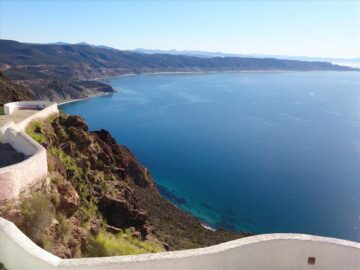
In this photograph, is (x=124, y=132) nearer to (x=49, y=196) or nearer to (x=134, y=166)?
(x=134, y=166)

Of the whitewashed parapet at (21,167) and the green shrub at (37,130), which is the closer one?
the whitewashed parapet at (21,167)

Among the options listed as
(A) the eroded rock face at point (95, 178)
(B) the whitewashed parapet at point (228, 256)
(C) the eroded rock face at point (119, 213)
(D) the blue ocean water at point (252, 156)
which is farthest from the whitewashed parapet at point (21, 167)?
(D) the blue ocean water at point (252, 156)

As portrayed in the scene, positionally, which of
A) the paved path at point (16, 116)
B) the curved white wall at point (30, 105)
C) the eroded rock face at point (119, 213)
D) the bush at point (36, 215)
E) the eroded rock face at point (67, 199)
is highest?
the curved white wall at point (30, 105)

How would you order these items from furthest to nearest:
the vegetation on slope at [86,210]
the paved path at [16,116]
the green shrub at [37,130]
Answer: the paved path at [16,116] < the green shrub at [37,130] < the vegetation on slope at [86,210]

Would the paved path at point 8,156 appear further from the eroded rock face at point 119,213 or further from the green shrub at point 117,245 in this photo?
the eroded rock face at point 119,213

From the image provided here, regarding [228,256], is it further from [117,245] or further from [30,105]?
[30,105]

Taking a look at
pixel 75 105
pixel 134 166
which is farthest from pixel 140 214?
pixel 75 105

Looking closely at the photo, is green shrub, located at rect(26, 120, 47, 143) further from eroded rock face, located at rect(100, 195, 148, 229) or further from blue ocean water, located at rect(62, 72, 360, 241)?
blue ocean water, located at rect(62, 72, 360, 241)
